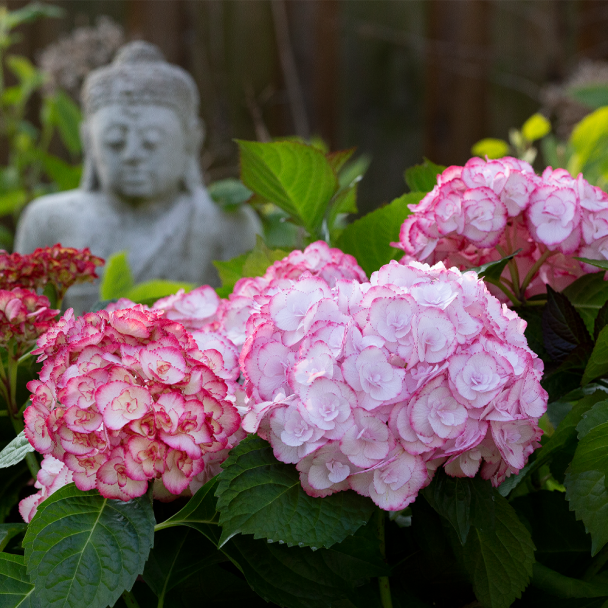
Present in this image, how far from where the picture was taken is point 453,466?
0.44 m

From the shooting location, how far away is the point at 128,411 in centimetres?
Result: 44

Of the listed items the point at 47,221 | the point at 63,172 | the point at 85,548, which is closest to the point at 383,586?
the point at 85,548

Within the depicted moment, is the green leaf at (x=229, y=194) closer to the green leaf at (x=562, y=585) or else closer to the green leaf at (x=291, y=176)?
the green leaf at (x=291, y=176)

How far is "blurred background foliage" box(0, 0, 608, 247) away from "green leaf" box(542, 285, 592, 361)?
228cm

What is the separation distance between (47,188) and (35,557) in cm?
240

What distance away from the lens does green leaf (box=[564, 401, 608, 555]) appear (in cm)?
46

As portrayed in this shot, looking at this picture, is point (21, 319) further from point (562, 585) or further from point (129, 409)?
point (562, 585)

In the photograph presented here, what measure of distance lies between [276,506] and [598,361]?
25cm

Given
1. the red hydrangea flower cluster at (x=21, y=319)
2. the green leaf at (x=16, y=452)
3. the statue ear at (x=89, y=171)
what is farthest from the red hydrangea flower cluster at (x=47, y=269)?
the statue ear at (x=89, y=171)

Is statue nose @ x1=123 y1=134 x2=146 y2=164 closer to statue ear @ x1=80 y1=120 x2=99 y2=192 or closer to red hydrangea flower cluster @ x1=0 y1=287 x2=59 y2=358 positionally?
statue ear @ x1=80 y1=120 x2=99 y2=192

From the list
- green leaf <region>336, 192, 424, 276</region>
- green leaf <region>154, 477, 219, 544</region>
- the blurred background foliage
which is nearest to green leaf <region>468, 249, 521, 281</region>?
green leaf <region>336, 192, 424, 276</region>

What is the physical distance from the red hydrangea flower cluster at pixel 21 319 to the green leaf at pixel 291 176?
242 mm

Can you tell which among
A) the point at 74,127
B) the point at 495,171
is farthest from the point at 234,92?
the point at 495,171

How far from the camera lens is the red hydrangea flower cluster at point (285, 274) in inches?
22.5
